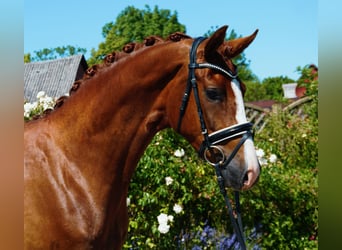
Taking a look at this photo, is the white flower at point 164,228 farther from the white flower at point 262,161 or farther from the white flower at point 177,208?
the white flower at point 262,161

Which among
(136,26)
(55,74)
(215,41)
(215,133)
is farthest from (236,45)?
(136,26)

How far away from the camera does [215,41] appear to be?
6.73ft

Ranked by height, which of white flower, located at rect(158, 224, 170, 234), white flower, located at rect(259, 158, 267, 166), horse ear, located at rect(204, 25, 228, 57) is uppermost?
horse ear, located at rect(204, 25, 228, 57)

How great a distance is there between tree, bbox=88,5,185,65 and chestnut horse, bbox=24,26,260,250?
33647 millimetres

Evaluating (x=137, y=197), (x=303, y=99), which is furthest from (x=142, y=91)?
(x=303, y=99)

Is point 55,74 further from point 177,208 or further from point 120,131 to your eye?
point 120,131

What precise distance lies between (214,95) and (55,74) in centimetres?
2555

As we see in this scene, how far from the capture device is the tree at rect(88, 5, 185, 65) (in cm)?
3647

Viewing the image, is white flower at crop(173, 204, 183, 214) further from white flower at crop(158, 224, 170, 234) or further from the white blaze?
the white blaze

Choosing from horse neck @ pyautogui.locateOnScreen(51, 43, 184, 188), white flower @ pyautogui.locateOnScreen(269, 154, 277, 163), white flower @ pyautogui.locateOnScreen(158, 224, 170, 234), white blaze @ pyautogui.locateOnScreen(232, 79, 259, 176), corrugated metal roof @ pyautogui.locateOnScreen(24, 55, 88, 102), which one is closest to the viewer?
white blaze @ pyautogui.locateOnScreen(232, 79, 259, 176)

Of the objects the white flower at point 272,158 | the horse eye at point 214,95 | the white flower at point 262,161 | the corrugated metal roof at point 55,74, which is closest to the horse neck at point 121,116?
the horse eye at point 214,95

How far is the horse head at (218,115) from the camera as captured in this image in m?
1.94

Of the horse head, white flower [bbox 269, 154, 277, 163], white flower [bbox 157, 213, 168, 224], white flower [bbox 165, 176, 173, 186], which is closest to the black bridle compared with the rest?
the horse head
